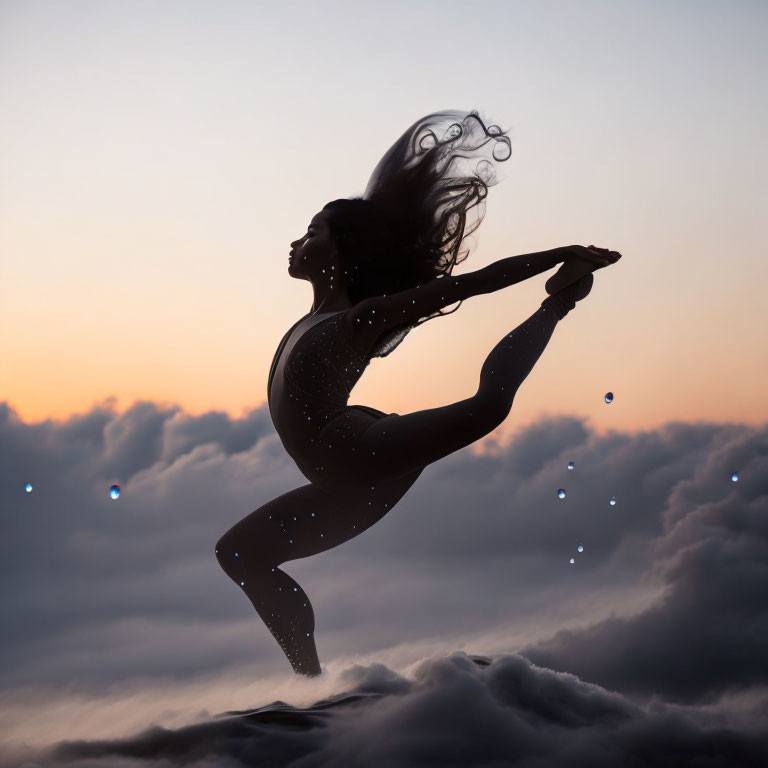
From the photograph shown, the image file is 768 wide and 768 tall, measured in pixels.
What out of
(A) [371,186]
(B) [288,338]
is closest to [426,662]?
(B) [288,338]

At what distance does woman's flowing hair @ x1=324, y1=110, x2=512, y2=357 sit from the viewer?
3238 mm

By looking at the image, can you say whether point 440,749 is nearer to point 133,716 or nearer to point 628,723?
point 628,723

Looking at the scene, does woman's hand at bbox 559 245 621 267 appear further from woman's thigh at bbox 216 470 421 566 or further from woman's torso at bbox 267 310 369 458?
woman's thigh at bbox 216 470 421 566

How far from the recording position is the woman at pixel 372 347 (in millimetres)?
2920

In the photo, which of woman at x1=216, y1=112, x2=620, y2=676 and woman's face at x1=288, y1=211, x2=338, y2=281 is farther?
woman's face at x1=288, y1=211, x2=338, y2=281

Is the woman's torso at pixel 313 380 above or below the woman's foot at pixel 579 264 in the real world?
below

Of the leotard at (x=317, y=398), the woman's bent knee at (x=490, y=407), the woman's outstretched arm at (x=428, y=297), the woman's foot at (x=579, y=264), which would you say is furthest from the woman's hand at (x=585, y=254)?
the leotard at (x=317, y=398)

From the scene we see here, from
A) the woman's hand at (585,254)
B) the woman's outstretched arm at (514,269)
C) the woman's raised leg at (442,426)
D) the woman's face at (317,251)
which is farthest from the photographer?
the woman's face at (317,251)

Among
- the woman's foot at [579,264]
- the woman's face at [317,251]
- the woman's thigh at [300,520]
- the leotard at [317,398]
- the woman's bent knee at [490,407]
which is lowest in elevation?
the woman's thigh at [300,520]

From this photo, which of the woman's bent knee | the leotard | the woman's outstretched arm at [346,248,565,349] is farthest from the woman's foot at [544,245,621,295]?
the leotard

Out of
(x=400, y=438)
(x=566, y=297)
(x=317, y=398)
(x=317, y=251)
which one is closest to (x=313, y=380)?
(x=317, y=398)

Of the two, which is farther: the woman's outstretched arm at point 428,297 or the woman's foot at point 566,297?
the woman's foot at point 566,297

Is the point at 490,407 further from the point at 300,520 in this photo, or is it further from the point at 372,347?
the point at 300,520

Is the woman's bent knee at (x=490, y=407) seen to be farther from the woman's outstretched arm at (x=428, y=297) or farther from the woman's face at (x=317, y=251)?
the woman's face at (x=317, y=251)
